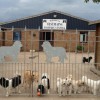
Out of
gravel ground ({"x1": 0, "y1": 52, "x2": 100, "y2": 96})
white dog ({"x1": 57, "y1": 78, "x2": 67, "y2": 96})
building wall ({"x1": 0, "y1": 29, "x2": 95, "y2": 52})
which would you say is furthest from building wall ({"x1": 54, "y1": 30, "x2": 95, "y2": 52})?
white dog ({"x1": 57, "y1": 78, "x2": 67, "y2": 96})

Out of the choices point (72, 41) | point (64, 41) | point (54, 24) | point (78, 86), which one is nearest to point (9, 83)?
point (78, 86)

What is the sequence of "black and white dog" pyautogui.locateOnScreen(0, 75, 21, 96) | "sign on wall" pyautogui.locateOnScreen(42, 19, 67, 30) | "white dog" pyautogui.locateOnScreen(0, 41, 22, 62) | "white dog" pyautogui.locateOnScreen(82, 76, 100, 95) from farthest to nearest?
"sign on wall" pyautogui.locateOnScreen(42, 19, 67, 30)
"white dog" pyautogui.locateOnScreen(82, 76, 100, 95)
"black and white dog" pyautogui.locateOnScreen(0, 75, 21, 96)
"white dog" pyautogui.locateOnScreen(0, 41, 22, 62)

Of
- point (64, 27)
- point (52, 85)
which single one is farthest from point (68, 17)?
point (52, 85)

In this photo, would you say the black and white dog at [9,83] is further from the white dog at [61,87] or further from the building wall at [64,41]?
the white dog at [61,87]

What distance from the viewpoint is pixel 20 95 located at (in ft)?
43.7

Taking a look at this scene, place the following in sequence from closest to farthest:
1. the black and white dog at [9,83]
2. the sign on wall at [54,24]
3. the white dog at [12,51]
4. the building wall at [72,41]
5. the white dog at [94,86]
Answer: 1. the white dog at [12,51]
2. the black and white dog at [9,83]
3. the white dog at [94,86]
4. the building wall at [72,41]
5. the sign on wall at [54,24]

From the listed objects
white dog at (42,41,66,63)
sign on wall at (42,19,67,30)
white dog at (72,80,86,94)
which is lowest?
white dog at (72,80,86,94)

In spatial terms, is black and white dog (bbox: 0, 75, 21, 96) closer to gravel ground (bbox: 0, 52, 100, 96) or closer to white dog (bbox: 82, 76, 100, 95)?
gravel ground (bbox: 0, 52, 100, 96)

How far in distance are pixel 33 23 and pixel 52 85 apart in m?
33.2

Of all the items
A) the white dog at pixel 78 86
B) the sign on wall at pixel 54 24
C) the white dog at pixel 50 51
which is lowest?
the white dog at pixel 78 86

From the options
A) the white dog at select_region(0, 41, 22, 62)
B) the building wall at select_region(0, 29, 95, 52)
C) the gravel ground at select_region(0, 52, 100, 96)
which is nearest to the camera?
the white dog at select_region(0, 41, 22, 62)

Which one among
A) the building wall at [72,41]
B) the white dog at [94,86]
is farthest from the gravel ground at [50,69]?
the white dog at [94,86]

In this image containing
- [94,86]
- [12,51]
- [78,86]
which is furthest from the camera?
[78,86]

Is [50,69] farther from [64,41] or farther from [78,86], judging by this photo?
[78,86]
